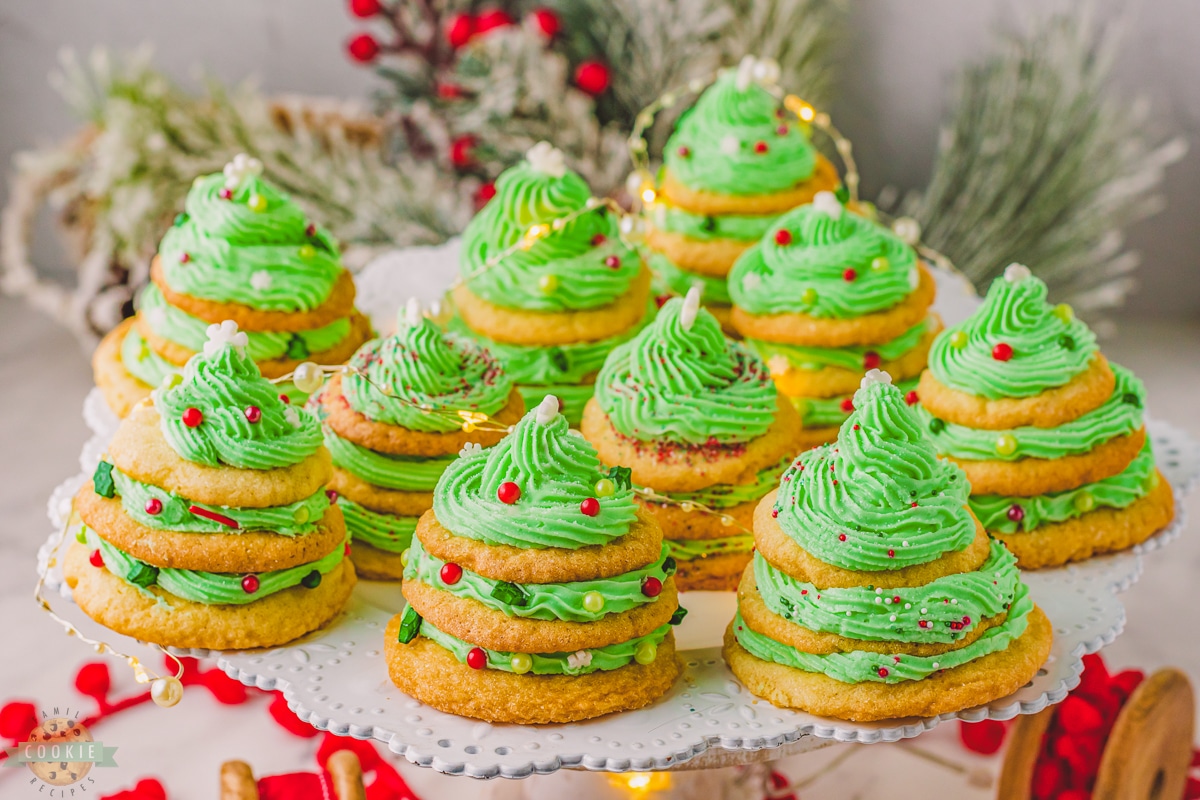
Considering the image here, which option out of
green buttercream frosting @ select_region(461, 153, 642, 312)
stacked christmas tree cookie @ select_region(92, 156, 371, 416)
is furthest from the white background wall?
stacked christmas tree cookie @ select_region(92, 156, 371, 416)

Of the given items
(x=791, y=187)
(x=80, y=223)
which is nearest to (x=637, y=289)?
(x=791, y=187)

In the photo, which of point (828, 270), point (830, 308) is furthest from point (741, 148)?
point (830, 308)

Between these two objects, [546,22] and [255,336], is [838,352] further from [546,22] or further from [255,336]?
[546,22]

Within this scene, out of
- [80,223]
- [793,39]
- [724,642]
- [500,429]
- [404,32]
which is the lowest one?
[80,223]

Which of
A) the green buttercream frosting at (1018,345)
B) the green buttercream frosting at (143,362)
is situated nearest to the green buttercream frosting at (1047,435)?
the green buttercream frosting at (1018,345)

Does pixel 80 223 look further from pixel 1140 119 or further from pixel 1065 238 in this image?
pixel 1140 119

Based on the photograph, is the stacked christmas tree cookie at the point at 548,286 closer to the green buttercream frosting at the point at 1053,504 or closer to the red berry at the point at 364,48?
the green buttercream frosting at the point at 1053,504
